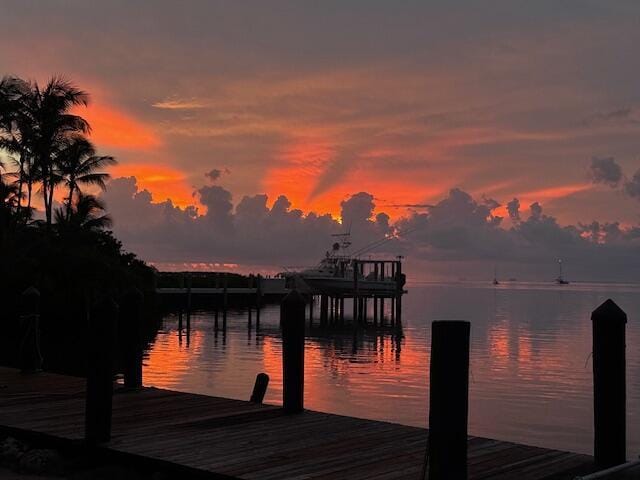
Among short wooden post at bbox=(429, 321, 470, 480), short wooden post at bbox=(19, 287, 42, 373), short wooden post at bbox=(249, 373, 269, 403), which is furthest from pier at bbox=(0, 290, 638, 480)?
short wooden post at bbox=(19, 287, 42, 373)

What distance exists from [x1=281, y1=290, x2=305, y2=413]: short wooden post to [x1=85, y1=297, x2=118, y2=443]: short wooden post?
245 cm

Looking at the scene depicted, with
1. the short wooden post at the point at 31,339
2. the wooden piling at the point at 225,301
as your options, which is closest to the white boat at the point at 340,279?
the wooden piling at the point at 225,301

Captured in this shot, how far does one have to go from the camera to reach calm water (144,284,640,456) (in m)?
20.0

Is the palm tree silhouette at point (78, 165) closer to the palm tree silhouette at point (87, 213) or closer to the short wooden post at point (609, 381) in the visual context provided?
the palm tree silhouette at point (87, 213)

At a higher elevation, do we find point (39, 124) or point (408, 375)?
point (39, 124)

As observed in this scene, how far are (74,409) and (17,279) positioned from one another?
2661cm

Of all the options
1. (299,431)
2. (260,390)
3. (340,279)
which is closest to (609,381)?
(299,431)

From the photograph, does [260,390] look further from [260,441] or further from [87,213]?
[87,213]

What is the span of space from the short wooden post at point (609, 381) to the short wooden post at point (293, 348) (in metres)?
3.71

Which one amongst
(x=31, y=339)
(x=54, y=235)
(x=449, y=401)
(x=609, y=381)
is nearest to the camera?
(x=449, y=401)

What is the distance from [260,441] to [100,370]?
1881mm

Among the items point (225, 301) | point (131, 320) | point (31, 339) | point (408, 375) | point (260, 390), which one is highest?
point (131, 320)

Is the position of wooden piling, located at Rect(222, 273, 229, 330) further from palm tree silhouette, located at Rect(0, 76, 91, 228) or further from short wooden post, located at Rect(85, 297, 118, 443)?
short wooden post, located at Rect(85, 297, 118, 443)

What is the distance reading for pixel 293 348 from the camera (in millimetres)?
9695
